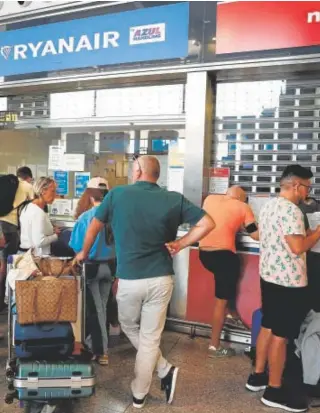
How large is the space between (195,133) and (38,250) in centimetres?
188

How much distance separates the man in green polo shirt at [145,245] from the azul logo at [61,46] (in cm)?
242

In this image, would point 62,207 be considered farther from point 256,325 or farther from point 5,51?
point 256,325

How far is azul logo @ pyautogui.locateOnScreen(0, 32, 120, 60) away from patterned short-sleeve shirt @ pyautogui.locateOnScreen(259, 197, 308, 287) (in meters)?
2.75

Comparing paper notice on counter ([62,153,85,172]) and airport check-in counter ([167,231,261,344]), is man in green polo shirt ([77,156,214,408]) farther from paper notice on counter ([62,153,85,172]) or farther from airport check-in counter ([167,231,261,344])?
paper notice on counter ([62,153,85,172])

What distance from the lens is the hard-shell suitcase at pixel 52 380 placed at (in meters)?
2.63

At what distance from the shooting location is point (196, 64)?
14.5ft

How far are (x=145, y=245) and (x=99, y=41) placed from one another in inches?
115

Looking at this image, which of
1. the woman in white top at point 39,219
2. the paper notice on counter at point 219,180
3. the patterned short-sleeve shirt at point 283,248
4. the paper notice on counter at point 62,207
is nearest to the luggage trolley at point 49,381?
the woman in white top at point 39,219

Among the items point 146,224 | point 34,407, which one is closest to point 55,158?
point 146,224

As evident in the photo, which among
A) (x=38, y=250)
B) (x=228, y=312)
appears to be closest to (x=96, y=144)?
(x=38, y=250)

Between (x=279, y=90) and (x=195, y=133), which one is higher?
(x=279, y=90)

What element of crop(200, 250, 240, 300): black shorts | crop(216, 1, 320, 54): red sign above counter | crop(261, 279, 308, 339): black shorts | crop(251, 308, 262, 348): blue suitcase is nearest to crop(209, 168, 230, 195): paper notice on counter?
crop(200, 250, 240, 300): black shorts

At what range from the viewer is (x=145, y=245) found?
2.82 meters

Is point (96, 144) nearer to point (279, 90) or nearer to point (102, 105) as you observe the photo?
point (102, 105)
